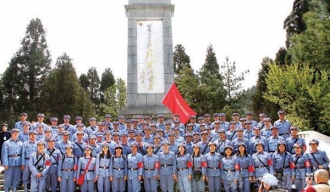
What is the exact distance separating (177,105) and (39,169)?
4828mm

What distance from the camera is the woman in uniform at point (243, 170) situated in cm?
900

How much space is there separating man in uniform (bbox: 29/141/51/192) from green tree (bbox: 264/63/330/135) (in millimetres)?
12882

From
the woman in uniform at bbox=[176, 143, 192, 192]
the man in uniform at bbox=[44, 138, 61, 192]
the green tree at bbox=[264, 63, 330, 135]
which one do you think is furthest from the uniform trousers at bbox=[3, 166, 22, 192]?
the green tree at bbox=[264, 63, 330, 135]

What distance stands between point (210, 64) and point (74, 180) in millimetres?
31348

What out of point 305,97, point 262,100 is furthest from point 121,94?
point 305,97

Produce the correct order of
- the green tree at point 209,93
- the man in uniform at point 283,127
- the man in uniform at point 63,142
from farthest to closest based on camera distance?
the green tree at point 209,93
the man in uniform at point 283,127
the man in uniform at point 63,142

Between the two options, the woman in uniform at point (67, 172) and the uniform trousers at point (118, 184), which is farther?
the uniform trousers at point (118, 184)

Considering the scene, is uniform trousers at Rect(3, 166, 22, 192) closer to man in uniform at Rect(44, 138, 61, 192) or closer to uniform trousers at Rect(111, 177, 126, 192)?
man in uniform at Rect(44, 138, 61, 192)

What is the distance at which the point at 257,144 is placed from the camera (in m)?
9.14

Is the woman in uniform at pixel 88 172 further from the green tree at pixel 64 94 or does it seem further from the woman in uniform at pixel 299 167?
the green tree at pixel 64 94

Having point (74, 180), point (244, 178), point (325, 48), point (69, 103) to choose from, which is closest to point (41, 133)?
point (74, 180)

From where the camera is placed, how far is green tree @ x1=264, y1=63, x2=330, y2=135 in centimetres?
1767

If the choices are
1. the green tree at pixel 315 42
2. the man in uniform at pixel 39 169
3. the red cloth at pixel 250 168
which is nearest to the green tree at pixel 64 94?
the green tree at pixel 315 42

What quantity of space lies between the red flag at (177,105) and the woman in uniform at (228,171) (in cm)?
275
